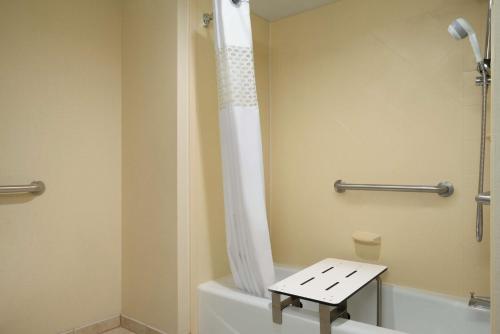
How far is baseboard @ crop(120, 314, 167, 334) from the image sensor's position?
1.78 m

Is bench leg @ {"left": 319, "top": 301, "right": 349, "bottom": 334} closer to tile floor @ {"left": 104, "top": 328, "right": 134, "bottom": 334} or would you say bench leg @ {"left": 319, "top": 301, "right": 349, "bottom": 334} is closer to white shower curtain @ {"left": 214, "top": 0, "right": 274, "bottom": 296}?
white shower curtain @ {"left": 214, "top": 0, "right": 274, "bottom": 296}

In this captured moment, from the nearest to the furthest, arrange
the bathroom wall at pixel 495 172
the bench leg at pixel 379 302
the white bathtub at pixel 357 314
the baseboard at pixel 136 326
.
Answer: the bathroom wall at pixel 495 172 → the white bathtub at pixel 357 314 → the bench leg at pixel 379 302 → the baseboard at pixel 136 326

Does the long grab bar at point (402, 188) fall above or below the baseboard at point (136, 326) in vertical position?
above

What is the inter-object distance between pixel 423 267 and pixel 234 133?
1.16 metres

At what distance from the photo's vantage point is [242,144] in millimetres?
1574

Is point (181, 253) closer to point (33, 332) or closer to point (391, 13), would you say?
point (33, 332)

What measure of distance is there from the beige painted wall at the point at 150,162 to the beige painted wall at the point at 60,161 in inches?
3.5

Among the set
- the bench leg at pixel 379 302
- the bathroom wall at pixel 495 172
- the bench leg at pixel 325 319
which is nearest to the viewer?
the bathroom wall at pixel 495 172

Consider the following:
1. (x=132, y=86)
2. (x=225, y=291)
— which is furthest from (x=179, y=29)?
(x=225, y=291)

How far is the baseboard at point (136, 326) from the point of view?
1.78 m

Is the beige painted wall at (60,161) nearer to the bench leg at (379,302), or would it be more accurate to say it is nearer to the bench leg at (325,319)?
the bench leg at (325,319)

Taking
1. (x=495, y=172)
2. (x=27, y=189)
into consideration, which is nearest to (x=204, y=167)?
(x=27, y=189)

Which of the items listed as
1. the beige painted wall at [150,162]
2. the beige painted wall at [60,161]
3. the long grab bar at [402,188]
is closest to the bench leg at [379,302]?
the long grab bar at [402,188]

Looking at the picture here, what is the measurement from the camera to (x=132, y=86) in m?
1.91
